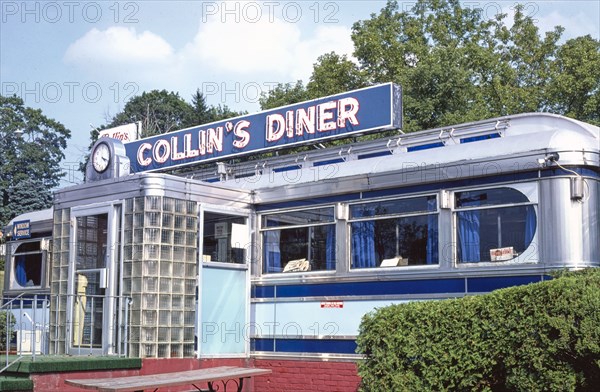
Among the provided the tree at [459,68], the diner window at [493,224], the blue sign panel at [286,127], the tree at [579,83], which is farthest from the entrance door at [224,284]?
the tree at [579,83]

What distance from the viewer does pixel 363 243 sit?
11516 mm

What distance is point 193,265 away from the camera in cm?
1222

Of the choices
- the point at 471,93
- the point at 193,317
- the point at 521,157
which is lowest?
the point at 193,317

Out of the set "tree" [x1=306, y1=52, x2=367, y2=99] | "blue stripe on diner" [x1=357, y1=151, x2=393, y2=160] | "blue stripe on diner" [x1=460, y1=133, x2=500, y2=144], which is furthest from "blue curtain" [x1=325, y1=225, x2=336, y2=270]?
"tree" [x1=306, y1=52, x2=367, y2=99]

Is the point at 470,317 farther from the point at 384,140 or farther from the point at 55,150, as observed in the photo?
the point at 55,150

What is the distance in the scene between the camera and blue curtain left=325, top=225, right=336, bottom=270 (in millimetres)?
11820

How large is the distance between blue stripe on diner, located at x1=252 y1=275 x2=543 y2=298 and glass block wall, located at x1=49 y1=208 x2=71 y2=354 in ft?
9.75

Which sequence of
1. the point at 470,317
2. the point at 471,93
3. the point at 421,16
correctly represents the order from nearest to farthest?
1. the point at 470,317
2. the point at 471,93
3. the point at 421,16

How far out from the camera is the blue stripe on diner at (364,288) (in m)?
10.4

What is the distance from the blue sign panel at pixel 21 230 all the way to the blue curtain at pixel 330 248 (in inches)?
321

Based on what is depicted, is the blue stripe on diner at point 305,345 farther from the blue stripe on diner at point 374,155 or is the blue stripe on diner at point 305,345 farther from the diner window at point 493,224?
the blue stripe on diner at point 374,155

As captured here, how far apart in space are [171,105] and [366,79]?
2533 cm

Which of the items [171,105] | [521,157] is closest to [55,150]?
[171,105]

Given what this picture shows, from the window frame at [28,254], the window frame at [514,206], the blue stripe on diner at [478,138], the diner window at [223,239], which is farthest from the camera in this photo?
the window frame at [28,254]
